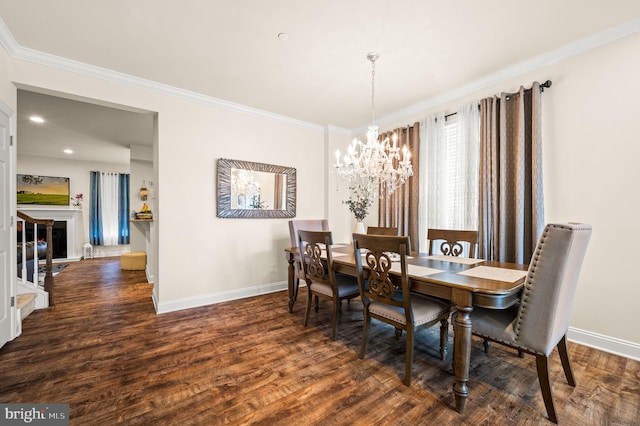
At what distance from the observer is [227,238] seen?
3.69m

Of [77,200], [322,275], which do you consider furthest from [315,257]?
[77,200]

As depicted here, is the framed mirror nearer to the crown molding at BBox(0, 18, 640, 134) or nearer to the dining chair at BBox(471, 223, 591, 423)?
the crown molding at BBox(0, 18, 640, 134)

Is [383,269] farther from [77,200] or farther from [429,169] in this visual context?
[77,200]

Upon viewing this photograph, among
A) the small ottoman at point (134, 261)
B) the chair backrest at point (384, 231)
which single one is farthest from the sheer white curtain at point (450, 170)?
the small ottoman at point (134, 261)

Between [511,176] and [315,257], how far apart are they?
2.17m

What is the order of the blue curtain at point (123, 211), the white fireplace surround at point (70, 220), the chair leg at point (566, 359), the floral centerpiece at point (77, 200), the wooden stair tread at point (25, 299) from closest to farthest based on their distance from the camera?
the chair leg at point (566, 359) < the wooden stair tread at point (25, 299) < the white fireplace surround at point (70, 220) < the floral centerpiece at point (77, 200) < the blue curtain at point (123, 211)

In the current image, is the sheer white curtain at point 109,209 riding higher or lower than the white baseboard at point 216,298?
higher

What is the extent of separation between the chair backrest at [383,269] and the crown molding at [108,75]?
2.75 meters

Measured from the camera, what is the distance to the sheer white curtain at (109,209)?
725 cm

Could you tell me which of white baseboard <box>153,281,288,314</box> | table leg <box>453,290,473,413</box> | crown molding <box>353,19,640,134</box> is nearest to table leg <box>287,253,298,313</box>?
white baseboard <box>153,281,288,314</box>

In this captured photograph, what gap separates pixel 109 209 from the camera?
7312 mm

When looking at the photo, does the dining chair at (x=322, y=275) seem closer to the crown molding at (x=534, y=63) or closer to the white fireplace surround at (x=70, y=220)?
the crown molding at (x=534, y=63)

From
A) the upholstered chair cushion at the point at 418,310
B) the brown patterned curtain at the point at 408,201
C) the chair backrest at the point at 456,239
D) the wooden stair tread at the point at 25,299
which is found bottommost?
the wooden stair tread at the point at 25,299

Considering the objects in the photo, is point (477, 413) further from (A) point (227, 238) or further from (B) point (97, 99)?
(B) point (97, 99)
